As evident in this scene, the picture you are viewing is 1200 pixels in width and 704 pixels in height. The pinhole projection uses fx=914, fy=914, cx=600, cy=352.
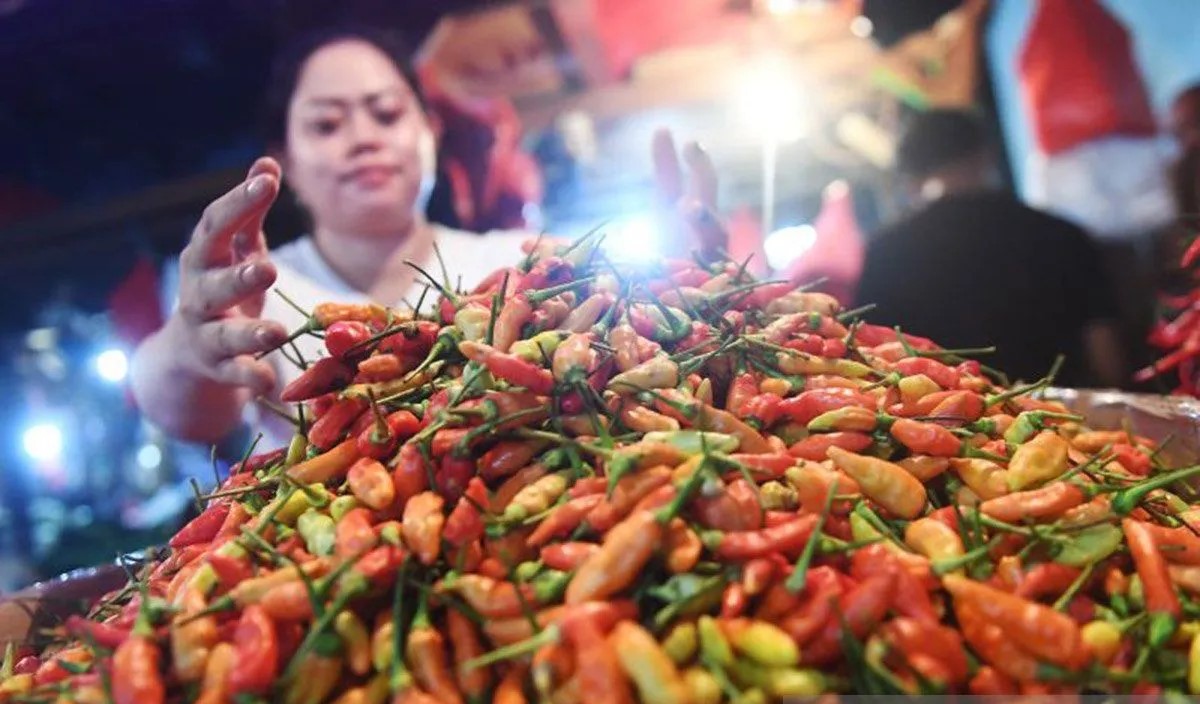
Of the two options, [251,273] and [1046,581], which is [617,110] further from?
[1046,581]

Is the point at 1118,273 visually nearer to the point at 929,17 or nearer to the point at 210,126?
the point at 929,17

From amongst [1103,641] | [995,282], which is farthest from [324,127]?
[995,282]

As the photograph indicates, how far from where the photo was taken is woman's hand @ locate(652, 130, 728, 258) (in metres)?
2.34

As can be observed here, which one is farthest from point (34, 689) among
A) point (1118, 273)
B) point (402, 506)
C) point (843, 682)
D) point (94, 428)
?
point (94, 428)

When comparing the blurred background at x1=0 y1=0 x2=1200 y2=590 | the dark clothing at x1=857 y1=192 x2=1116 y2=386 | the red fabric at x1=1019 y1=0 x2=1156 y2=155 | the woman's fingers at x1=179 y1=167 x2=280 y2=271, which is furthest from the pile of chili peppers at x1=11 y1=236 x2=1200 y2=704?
the red fabric at x1=1019 y1=0 x2=1156 y2=155

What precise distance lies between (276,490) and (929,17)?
4649 mm

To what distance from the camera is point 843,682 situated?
3.52 feet

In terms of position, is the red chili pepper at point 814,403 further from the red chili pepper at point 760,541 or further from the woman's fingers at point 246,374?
the woman's fingers at point 246,374

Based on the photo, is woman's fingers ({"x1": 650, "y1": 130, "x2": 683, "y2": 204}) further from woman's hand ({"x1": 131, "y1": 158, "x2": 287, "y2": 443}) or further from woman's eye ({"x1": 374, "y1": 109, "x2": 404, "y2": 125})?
woman's hand ({"x1": 131, "y1": 158, "x2": 287, "y2": 443})

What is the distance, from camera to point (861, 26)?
4.94 metres

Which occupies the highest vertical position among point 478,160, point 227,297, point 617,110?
point 617,110

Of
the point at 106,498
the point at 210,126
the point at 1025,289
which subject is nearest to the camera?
the point at 1025,289

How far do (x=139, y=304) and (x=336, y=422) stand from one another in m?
5.26

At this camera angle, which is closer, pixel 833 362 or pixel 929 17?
pixel 833 362
